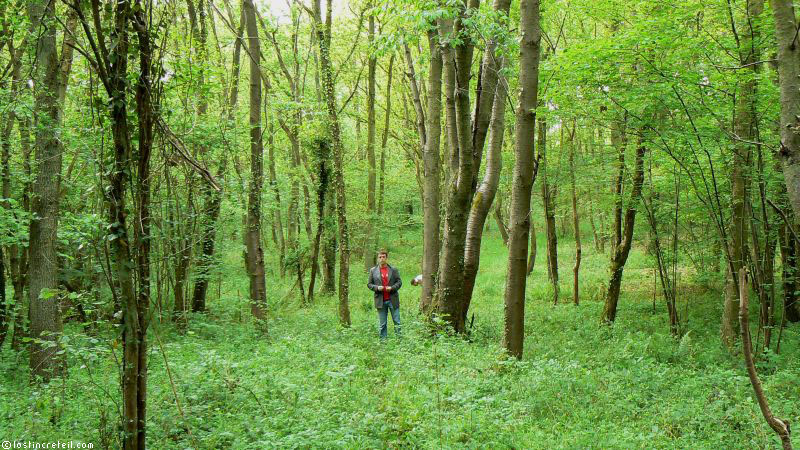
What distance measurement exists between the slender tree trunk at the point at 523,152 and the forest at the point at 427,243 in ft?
0.10

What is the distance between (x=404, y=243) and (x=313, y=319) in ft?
70.6

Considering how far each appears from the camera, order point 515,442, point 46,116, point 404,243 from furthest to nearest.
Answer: point 404,243
point 46,116
point 515,442

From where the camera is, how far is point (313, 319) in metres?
12.0

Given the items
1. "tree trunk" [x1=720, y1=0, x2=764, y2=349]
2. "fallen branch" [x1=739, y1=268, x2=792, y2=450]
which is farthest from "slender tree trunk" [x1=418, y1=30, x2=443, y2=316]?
"fallen branch" [x1=739, y1=268, x2=792, y2=450]

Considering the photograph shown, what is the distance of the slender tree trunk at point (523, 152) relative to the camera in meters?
6.34

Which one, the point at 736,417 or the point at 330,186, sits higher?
the point at 330,186

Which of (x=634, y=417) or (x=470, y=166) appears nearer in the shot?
(x=634, y=417)

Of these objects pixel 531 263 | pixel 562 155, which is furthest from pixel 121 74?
pixel 531 263

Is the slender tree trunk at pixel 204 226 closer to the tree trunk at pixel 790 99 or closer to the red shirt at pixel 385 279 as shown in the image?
the red shirt at pixel 385 279

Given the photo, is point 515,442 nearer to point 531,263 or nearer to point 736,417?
point 736,417

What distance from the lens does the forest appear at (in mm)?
3795

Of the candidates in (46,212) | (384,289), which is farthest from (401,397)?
(46,212)

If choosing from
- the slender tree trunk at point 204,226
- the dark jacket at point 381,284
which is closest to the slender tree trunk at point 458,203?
the dark jacket at point 381,284

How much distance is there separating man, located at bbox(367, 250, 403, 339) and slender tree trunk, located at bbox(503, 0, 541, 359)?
3661mm
